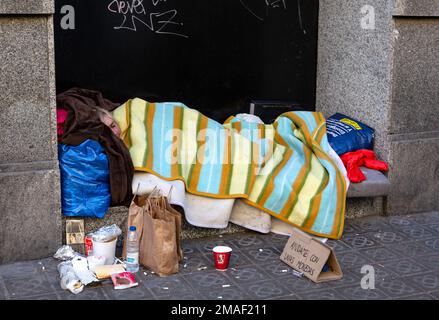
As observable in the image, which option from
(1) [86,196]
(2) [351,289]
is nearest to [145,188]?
(1) [86,196]

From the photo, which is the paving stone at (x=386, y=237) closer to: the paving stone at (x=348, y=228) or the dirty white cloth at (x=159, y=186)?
the paving stone at (x=348, y=228)

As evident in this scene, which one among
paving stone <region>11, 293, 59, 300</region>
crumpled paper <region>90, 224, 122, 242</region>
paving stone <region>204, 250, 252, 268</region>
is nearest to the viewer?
paving stone <region>11, 293, 59, 300</region>

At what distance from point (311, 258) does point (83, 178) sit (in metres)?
1.59

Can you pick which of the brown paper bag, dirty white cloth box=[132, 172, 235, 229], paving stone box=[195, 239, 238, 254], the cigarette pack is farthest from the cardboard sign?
the cigarette pack

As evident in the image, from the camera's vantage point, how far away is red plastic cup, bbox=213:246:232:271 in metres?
4.70

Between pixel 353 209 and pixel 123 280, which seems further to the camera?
pixel 353 209

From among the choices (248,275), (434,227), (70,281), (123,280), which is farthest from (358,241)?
(70,281)

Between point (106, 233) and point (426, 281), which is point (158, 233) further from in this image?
point (426, 281)

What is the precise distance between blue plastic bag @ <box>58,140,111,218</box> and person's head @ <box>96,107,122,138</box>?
0.25 m

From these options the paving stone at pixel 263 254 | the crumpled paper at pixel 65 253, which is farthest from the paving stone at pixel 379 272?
the crumpled paper at pixel 65 253

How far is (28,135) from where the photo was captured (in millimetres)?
4770

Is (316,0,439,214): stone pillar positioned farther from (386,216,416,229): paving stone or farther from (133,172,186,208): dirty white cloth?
(133,172,186,208): dirty white cloth

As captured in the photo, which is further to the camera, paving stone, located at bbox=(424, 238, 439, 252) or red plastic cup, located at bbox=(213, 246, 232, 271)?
paving stone, located at bbox=(424, 238, 439, 252)
